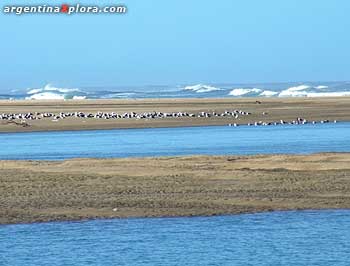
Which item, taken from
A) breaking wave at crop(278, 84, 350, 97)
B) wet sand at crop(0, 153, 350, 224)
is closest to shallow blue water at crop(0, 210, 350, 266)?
wet sand at crop(0, 153, 350, 224)

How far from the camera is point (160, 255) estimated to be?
16453mm

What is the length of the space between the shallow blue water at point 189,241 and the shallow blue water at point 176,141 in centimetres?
1501

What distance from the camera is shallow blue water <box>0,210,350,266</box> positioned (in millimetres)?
16094

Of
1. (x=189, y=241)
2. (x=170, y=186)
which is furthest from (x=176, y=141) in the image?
(x=189, y=241)

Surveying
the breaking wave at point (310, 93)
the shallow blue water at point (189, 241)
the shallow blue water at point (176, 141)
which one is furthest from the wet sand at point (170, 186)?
the breaking wave at point (310, 93)

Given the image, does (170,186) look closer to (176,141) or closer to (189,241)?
(189,241)

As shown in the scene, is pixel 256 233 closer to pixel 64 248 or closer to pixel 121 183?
pixel 64 248

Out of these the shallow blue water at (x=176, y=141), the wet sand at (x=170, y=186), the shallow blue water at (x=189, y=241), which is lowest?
the shallow blue water at (x=189, y=241)

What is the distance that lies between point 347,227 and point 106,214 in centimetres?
503

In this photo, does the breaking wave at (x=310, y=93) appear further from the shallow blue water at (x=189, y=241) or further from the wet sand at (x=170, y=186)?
the shallow blue water at (x=189, y=241)

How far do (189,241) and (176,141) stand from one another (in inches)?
978

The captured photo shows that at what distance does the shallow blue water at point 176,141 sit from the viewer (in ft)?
118

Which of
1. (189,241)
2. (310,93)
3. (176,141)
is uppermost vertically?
(310,93)

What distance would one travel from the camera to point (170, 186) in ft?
79.2
